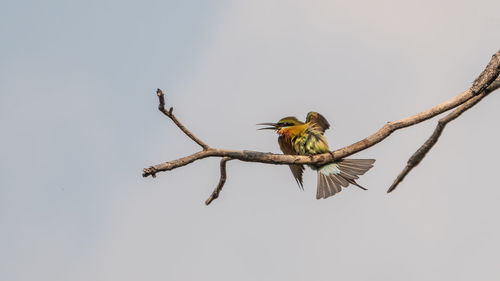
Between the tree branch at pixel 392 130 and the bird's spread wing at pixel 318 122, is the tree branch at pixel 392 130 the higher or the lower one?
the lower one

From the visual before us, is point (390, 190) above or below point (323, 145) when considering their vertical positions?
below

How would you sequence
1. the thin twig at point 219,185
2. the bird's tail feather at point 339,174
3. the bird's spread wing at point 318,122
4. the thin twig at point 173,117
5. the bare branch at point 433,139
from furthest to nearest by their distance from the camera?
1. the bird's spread wing at point 318,122
2. the bird's tail feather at point 339,174
3. the thin twig at point 219,185
4. the thin twig at point 173,117
5. the bare branch at point 433,139

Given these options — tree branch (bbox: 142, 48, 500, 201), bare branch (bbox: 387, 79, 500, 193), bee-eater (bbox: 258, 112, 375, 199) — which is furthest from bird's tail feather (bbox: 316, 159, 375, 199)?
bare branch (bbox: 387, 79, 500, 193)

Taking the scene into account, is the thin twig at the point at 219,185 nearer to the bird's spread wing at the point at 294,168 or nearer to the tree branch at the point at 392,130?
the tree branch at the point at 392,130

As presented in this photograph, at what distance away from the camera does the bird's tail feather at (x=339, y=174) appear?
618 cm

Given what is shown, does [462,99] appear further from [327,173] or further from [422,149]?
[327,173]

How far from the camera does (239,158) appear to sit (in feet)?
14.0

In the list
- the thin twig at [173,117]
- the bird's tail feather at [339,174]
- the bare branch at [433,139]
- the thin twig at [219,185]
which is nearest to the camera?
the bare branch at [433,139]

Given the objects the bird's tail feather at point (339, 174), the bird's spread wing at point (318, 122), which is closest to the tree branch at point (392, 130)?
the bird's tail feather at point (339, 174)

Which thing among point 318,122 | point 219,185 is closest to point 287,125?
point 318,122

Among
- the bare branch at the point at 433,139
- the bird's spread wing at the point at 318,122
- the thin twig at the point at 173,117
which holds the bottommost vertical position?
the bare branch at the point at 433,139

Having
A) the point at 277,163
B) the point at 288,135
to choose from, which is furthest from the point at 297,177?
the point at 277,163

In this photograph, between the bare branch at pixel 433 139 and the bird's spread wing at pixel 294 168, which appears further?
the bird's spread wing at pixel 294 168

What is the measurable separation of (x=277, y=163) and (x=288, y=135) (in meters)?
2.25
